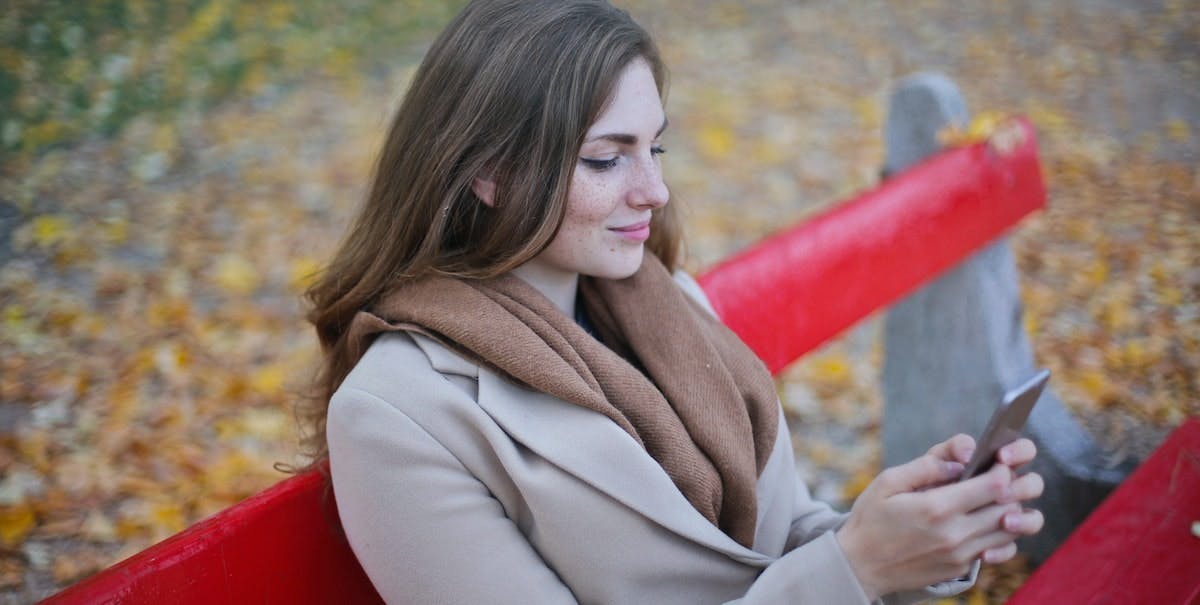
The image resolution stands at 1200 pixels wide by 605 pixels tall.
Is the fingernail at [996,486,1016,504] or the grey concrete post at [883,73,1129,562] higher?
the fingernail at [996,486,1016,504]

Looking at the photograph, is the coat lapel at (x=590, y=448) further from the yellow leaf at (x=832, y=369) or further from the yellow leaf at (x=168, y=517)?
the yellow leaf at (x=832, y=369)

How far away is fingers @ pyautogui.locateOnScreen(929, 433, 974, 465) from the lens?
1.59 meters

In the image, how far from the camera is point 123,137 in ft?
17.3

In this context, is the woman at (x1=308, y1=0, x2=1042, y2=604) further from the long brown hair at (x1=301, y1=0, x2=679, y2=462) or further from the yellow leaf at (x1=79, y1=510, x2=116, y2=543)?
the yellow leaf at (x1=79, y1=510, x2=116, y2=543)

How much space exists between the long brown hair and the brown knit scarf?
2.7 inches

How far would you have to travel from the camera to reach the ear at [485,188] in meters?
1.73

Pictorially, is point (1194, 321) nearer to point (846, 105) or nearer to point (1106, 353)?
point (1106, 353)

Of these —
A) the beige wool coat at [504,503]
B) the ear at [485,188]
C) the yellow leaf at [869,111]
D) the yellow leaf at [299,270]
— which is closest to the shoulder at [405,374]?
the beige wool coat at [504,503]

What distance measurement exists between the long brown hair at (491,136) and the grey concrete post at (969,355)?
5.44 feet

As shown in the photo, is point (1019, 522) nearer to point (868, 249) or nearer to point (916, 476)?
point (916, 476)

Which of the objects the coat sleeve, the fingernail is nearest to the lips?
the coat sleeve

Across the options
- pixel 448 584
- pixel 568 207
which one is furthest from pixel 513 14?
pixel 448 584

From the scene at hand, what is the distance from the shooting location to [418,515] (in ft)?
5.04

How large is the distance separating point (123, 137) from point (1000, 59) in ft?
18.6
